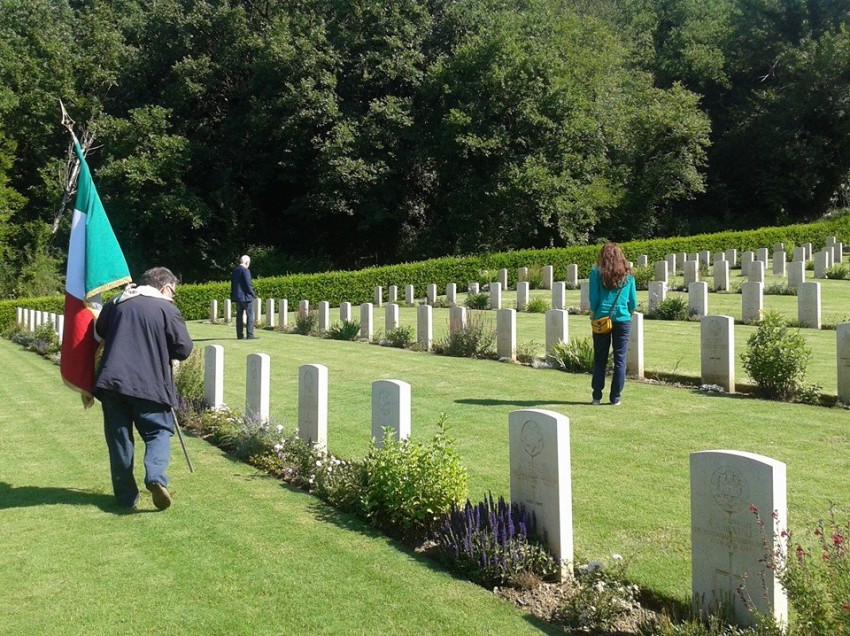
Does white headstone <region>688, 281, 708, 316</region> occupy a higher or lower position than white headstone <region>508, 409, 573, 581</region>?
higher

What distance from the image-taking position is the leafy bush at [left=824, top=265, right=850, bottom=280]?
22855 mm

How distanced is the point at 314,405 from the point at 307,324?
1282 centimetres

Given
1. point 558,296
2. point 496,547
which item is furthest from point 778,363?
point 558,296

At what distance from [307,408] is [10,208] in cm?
3591

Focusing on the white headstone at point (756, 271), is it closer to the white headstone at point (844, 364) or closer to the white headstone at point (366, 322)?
the white headstone at point (366, 322)

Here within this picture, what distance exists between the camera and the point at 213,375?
9.53 metres

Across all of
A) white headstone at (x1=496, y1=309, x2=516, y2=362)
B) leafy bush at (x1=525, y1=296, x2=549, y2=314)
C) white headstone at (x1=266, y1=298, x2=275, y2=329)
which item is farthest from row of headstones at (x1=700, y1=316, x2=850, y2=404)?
white headstone at (x1=266, y1=298, x2=275, y2=329)

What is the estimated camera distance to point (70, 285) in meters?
7.00

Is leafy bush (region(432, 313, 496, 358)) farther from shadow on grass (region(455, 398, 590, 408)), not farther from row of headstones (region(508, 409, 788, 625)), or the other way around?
row of headstones (region(508, 409, 788, 625))

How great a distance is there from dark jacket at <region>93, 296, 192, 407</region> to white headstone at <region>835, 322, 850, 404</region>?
6.80 metres

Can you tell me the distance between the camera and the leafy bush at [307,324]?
20000 millimetres

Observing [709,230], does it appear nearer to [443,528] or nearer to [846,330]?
[846,330]

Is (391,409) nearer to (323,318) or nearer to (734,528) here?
(734,528)

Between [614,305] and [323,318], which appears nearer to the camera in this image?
[614,305]
